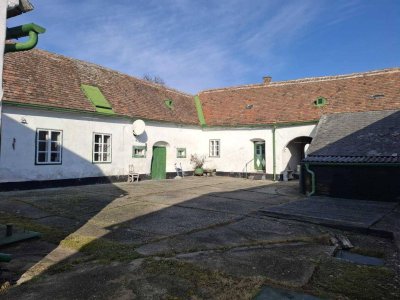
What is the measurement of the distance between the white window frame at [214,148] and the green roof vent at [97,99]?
8.33 m

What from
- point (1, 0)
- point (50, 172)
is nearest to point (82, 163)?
point (50, 172)

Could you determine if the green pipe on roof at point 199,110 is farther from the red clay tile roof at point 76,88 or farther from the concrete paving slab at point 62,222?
the concrete paving slab at point 62,222

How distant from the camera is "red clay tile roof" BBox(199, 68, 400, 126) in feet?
58.1

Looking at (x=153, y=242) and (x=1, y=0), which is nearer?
(x=1, y=0)

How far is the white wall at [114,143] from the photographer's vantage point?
12594mm

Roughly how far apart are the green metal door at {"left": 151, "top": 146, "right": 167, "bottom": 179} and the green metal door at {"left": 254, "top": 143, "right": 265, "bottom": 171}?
19.2ft

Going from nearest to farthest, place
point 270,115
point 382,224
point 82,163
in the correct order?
point 382,224
point 82,163
point 270,115

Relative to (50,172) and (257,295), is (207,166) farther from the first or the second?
(257,295)

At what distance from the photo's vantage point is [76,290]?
3932 mm

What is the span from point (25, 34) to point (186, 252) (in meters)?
4.28

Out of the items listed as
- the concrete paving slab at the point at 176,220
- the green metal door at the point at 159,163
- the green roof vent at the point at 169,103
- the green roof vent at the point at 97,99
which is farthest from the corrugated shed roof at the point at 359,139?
the green roof vent at the point at 97,99

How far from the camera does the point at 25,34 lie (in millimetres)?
4727

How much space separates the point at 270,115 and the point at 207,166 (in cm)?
563

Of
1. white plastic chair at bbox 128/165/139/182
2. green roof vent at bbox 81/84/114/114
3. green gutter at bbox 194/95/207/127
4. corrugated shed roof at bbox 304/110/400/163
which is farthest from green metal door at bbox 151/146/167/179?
corrugated shed roof at bbox 304/110/400/163
